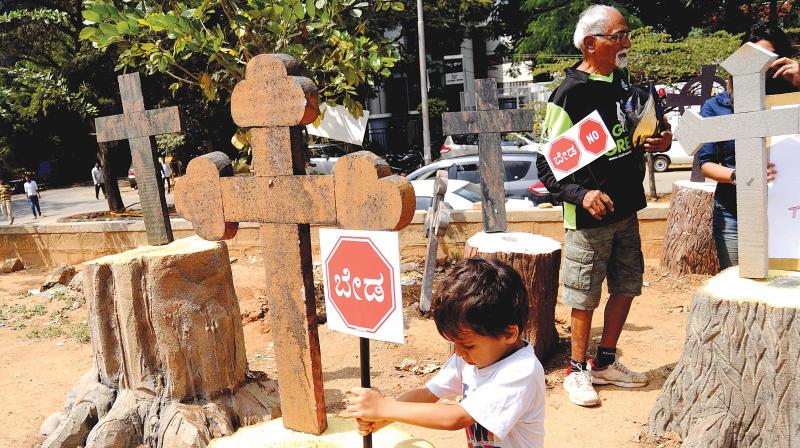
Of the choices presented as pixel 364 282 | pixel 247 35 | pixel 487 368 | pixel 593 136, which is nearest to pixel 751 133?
pixel 593 136

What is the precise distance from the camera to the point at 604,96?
11.1 ft

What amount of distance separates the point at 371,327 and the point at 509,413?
517 millimetres

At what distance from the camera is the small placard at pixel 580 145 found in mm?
3305

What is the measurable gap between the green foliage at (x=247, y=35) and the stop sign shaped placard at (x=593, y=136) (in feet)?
6.84

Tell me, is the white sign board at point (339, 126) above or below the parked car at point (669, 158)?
above

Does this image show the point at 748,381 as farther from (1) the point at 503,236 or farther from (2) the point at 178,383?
(2) the point at 178,383

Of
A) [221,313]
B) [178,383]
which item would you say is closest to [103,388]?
[178,383]

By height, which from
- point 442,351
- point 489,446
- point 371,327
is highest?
point 371,327

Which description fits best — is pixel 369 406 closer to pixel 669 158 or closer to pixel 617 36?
pixel 617 36

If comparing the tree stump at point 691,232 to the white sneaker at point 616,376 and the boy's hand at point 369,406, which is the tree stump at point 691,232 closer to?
the white sneaker at point 616,376

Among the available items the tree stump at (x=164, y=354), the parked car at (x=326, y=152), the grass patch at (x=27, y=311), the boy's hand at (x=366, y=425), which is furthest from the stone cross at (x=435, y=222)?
the parked car at (x=326, y=152)

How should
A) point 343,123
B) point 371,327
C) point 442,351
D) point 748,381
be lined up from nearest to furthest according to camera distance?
point 371,327 → point 748,381 → point 442,351 → point 343,123

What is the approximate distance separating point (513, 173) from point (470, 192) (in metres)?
0.87

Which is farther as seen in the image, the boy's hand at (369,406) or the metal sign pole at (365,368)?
the metal sign pole at (365,368)
